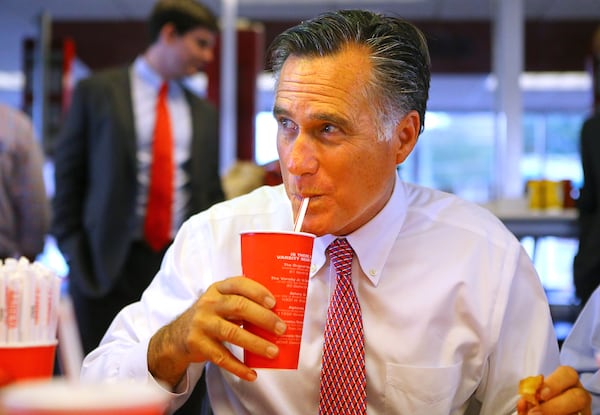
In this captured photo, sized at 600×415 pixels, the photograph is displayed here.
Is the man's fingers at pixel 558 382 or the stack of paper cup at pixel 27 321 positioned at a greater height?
the stack of paper cup at pixel 27 321

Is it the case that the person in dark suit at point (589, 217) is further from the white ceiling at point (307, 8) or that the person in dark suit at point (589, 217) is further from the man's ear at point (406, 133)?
the white ceiling at point (307, 8)

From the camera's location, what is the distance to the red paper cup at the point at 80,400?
50cm

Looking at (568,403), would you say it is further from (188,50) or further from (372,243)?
(188,50)

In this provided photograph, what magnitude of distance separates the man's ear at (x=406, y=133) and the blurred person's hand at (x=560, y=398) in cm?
56

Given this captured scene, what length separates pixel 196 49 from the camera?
3295 millimetres

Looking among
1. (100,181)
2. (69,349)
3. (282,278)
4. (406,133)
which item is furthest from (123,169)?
(69,349)

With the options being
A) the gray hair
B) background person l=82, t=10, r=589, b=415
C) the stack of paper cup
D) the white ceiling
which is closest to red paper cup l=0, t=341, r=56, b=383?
the stack of paper cup

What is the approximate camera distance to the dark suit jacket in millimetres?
3041

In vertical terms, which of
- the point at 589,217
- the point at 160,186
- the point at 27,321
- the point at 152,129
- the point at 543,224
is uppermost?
the point at 152,129

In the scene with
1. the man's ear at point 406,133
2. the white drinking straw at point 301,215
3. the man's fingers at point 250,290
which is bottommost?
the man's fingers at point 250,290

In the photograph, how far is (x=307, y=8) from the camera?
30.6ft

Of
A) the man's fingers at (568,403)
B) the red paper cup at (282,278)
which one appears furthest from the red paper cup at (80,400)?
the man's fingers at (568,403)

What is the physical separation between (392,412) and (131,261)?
73.3 inches

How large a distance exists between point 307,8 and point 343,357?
27.3 ft
